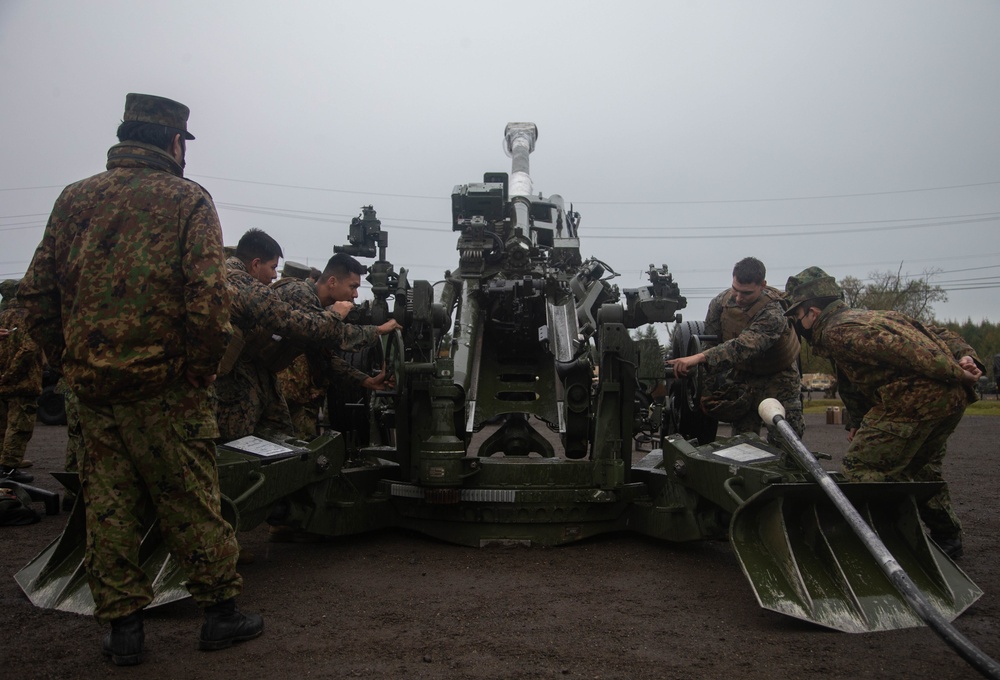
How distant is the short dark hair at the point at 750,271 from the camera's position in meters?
6.23

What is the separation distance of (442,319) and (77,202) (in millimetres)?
2826

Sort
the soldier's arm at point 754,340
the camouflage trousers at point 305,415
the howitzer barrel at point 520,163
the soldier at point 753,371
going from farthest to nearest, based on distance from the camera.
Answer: the howitzer barrel at point 520,163
the camouflage trousers at point 305,415
the soldier at point 753,371
the soldier's arm at point 754,340

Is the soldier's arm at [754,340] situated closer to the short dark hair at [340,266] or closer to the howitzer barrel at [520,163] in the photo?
the howitzer barrel at [520,163]

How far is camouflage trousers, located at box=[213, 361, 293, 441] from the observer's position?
5.01m

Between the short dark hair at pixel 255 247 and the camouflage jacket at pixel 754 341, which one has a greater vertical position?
the short dark hair at pixel 255 247

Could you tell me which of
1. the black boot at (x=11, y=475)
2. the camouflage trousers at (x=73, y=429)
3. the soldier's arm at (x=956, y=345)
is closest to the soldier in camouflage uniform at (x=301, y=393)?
the camouflage trousers at (x=73, y=429)

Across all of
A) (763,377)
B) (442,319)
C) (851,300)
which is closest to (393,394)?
(442,319)

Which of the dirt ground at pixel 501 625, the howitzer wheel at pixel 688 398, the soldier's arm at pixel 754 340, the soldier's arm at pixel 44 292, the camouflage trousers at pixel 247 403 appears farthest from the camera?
the howitzer wheel at pixel 688 398

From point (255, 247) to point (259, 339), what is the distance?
653 mm

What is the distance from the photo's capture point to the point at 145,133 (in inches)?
133

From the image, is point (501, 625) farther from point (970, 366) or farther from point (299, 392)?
point (299, 392)

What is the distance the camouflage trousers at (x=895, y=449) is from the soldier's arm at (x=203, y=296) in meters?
3.29

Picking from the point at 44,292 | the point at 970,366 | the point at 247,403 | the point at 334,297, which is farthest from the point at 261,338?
the point at 970,366

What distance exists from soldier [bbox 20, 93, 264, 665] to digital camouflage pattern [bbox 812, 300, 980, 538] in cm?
326
